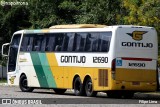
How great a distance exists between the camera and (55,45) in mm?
29234

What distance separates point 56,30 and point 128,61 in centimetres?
521

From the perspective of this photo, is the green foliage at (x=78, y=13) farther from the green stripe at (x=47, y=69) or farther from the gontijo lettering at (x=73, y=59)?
the green stripe at (x=47, y=69)

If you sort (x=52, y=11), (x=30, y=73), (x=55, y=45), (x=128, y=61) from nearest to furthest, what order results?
(x=128, y=61)
(x=55, y=45)
(x=30, y=73)
(x=52, y=11)

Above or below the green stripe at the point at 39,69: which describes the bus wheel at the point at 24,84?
below

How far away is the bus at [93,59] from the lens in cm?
2562

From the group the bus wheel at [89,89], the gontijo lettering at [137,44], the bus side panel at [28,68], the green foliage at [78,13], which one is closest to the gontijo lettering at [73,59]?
the bus wheel at [89,89]

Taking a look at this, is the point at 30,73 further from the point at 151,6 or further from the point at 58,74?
the point at 151,6

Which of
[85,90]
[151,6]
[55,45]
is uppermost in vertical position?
[151,6]

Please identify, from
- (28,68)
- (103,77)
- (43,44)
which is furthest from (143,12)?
(28,68)

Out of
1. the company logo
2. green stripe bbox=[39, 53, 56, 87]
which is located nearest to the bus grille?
the company logo

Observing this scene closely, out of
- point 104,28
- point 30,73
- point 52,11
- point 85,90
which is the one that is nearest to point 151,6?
point 104,28

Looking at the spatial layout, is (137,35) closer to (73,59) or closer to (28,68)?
(73,59)

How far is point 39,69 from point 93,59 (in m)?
4.89

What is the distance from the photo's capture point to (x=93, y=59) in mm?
26594
